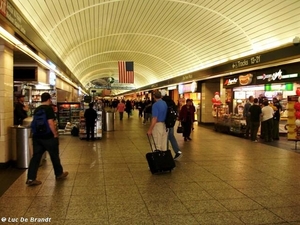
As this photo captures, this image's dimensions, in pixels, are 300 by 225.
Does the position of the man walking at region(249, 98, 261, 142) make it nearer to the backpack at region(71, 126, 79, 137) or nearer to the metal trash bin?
the backpack at region(71, 126, 79, 137)

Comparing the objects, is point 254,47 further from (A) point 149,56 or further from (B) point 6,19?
(A) point 149,56

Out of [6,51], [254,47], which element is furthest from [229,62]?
[6,51]

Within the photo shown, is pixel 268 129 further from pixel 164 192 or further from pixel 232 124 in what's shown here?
pixel 164 192

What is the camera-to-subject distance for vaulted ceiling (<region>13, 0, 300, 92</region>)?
33.7 ft

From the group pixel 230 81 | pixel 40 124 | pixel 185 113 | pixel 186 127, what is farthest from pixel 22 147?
pixel 230 81

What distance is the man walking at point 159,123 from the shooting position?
6977mm

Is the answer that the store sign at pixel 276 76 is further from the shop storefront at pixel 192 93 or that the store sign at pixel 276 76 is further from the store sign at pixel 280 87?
the shop storefront at pixel 192 93

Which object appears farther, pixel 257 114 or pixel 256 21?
pixel 257 114

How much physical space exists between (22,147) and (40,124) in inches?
71.5

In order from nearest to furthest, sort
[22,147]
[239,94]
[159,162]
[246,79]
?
[159,162] < [22,147] < [246,79] < [239,94]

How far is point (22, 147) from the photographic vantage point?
287 inches

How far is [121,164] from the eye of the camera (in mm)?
7656

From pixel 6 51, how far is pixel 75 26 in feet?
23.3

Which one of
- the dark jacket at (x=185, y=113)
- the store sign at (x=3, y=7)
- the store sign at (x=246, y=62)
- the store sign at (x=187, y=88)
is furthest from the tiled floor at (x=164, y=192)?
the store sign at (x=187, y=88)
